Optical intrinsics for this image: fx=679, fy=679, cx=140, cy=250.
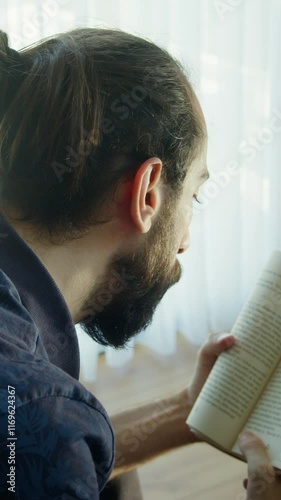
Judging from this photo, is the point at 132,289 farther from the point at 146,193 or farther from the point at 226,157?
the point at 226,157

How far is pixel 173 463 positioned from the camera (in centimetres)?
159

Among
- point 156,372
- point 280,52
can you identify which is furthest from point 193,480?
point 280,52

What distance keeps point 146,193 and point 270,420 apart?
0.33 m

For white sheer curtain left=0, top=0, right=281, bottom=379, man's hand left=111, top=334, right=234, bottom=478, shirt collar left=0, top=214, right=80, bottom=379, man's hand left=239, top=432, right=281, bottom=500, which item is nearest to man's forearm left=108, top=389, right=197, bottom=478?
man's hand left=111, top=334, right=234, bottom=478

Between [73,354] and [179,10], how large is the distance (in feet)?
4.92

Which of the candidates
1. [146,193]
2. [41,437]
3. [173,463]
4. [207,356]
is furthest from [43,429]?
[173,463]

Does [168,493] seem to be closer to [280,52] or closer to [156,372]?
[156,372]

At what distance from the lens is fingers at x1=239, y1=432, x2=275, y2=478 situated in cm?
83

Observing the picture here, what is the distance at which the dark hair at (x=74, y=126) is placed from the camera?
0.81m

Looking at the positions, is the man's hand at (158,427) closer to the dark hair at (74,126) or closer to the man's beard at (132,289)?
the man's beard at (132,289)

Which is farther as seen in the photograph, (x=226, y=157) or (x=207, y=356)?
(x=226, y=157)

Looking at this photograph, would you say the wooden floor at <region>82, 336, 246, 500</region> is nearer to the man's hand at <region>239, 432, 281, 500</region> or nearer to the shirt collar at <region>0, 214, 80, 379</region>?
the man's hand at <region>239, 432, 281, 500</region>

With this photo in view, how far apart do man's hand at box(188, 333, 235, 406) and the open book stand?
0.01 metres

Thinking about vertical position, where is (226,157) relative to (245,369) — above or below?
below
